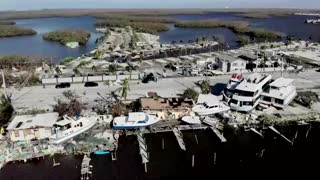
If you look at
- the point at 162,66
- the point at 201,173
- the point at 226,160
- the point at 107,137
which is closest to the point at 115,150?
the point at 107,137

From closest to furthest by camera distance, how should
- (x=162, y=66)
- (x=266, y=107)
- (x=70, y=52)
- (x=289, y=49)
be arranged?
(x=266, y=107), (x=162, y=66), (x=289, y=49), (x=70, y=52)

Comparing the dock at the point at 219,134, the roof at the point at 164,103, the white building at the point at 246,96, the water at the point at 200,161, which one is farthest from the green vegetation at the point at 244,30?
the dock at the point at 219,134

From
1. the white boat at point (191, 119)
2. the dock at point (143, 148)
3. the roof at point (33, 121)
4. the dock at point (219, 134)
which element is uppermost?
the roof at point (33, 121)

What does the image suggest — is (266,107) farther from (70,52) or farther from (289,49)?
(70,52)

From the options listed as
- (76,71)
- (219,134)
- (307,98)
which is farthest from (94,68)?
(307,98)

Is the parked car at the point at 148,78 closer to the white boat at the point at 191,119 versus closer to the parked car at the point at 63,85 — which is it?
the parked car at the point at 63,85

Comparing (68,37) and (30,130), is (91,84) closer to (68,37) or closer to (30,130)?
(30,130)

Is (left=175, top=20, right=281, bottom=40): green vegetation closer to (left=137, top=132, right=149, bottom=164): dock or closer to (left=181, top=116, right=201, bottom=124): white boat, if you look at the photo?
(left=181, top=116, right=201, bottom=124): white boat
